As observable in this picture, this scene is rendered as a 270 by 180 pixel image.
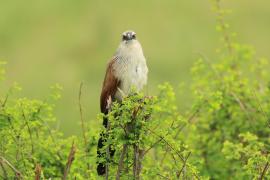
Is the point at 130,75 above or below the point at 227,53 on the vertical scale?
below

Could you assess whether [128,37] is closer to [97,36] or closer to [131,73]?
[131,73]

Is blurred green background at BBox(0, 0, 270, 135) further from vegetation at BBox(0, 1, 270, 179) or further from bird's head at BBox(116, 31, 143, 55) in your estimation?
bird's head at BBox(116, 31, 143, 55)

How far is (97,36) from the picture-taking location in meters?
18.7

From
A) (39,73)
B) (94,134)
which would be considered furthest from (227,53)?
(39,73)

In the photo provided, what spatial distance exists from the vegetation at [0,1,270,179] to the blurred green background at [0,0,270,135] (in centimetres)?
641

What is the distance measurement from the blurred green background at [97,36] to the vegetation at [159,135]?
252 inches

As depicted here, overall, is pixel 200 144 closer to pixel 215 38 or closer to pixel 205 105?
pixel 205 105

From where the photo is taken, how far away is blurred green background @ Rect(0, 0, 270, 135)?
A: 16.7 meters

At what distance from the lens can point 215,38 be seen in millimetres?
18312

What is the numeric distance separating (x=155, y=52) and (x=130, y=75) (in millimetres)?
10905

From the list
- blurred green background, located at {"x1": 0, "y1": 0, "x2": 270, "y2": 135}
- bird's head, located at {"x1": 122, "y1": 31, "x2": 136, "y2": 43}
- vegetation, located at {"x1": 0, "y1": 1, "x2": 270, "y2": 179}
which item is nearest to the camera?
vegetation, located at {"x1": 0, "y1": 1, "x2": 270, "y2": 179}

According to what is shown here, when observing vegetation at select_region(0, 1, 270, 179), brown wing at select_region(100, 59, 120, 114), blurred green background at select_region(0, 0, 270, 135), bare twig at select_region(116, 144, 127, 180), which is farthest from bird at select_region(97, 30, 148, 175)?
blurred green background at select_region(0, 0, 270, 135)

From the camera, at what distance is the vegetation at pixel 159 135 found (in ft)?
18.9

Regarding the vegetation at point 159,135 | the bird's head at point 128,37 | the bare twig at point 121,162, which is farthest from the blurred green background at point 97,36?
the bare twig at point 121,162
